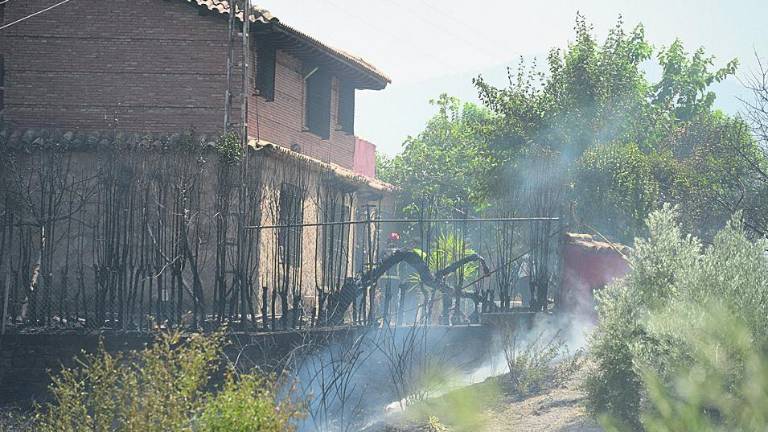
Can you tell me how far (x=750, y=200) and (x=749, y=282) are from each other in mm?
9942

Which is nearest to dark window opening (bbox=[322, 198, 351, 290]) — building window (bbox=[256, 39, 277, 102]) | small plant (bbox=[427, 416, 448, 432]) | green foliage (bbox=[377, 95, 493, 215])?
small plant (bbox=[427, 416, 448, 432])

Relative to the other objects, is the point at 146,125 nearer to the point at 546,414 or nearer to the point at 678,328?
the point at 546,414

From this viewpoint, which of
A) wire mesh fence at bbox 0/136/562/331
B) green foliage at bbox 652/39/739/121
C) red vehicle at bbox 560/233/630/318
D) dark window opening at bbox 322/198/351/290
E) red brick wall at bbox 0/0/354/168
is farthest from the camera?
green foliage at bbox 652/39/739/121

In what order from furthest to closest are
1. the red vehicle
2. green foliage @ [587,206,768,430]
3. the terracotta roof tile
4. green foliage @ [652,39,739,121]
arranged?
1. green foliage @ [652,39,739,121]
2. the terracotta roof tile
3. the red vehicle
4. green foliage @ [587,206,768,430]

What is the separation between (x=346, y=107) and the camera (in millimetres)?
23547

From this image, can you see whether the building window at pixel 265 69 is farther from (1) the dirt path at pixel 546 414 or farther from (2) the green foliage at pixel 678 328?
(2) the green foliage at pixel 678 328

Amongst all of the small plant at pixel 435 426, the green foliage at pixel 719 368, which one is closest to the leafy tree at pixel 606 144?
the small plant at pixel 435 426

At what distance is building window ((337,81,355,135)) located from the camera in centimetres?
2342

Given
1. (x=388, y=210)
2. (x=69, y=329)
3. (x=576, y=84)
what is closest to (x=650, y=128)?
(x=576, y=84)

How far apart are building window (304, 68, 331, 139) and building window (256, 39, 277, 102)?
5.76 feet

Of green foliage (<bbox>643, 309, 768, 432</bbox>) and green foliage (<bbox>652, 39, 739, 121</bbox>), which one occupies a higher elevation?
green foliage (<bbox>652, 39, 739, 121</bbox>)

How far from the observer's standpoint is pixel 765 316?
8164mm

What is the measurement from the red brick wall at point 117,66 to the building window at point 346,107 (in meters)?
4.45

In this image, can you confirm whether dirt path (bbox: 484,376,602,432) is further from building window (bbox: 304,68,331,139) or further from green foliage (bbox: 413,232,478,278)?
building window (bbox: 304,68,331,139)
